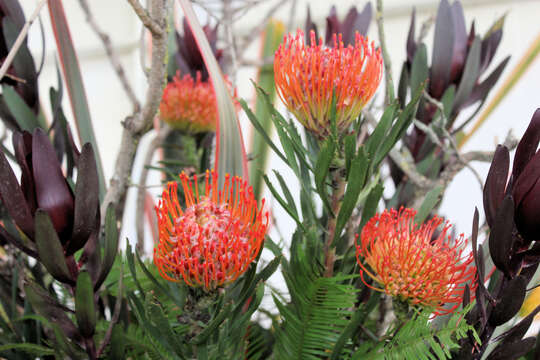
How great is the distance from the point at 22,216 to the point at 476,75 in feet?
0.87

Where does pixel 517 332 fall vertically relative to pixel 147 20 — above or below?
below

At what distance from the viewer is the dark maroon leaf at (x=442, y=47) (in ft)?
0.93

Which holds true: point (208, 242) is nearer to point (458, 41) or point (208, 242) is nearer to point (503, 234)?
point (503, 234)

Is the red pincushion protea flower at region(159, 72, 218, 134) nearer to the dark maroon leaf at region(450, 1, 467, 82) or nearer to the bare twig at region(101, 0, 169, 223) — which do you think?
the bare twig at region(101, 0, 169, 223)

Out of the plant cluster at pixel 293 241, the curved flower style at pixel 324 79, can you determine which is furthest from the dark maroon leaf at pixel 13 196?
the curved flower style at pixel 324 79

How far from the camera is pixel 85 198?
180 millimetres

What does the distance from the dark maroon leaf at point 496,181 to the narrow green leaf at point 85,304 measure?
0.15 m

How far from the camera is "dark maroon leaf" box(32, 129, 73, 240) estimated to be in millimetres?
174

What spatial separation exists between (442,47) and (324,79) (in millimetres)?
143

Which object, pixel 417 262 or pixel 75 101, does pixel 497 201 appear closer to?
pixel 417 262

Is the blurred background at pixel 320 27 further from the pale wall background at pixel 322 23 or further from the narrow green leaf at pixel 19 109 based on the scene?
the narrow green leaf at pixel 19 109

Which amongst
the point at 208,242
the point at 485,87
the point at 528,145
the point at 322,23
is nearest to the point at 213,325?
the point at 208,242

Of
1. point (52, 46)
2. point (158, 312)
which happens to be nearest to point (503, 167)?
point (158, 312)

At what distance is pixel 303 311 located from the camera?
7.8 inches
